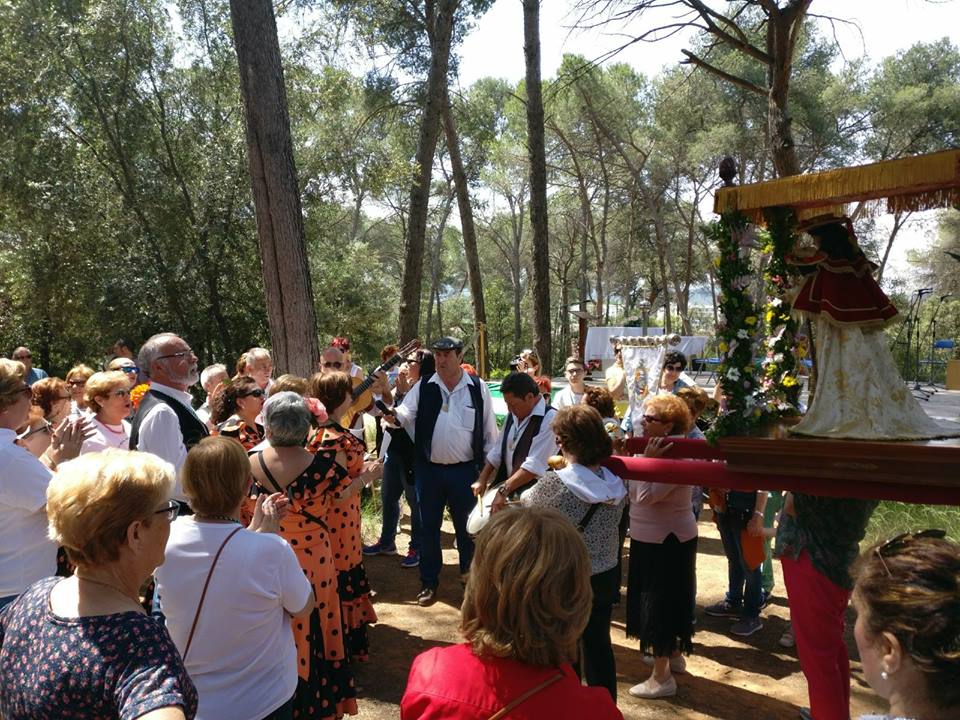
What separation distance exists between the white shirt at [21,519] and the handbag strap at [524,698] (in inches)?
88.6

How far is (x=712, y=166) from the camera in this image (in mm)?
30000

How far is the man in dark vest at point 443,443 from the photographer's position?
5.50m

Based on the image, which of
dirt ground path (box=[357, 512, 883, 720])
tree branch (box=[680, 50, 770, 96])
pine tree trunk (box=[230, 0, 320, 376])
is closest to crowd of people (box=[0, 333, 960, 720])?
dirt ground path (box=[357, 512, 883, 720])

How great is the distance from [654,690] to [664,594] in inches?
21.6

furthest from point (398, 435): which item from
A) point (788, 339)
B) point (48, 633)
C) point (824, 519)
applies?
point (48, 633)

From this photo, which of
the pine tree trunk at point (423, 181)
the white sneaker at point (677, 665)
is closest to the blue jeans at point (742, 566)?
the white sneaker at point (677, 665)

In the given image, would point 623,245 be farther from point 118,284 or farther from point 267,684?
point 267,684

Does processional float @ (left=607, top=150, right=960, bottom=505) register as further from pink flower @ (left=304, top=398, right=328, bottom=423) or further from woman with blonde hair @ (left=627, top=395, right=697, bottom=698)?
pink flower @ (left=304, top=398, right=328, bottom=423)

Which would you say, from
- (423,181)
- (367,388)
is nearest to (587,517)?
(367,388)

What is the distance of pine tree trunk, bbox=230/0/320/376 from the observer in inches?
253

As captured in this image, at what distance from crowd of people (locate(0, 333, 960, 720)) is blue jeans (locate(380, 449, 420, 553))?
0.02 metres

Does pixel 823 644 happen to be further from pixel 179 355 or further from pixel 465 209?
pixel 465 209

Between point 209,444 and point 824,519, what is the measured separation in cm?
266

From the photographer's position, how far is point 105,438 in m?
4.21
